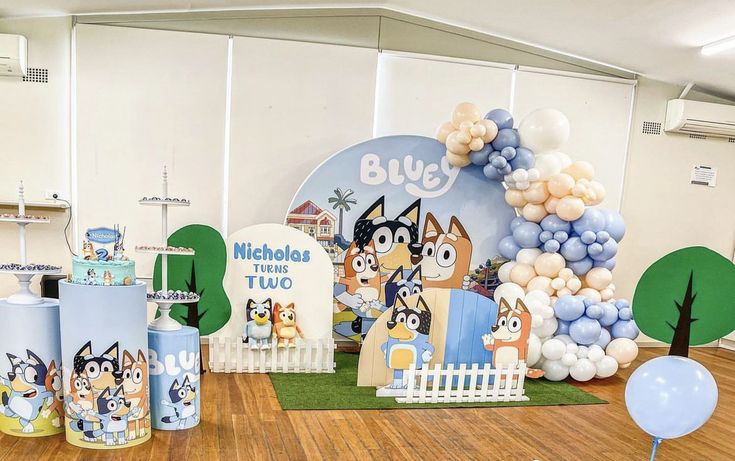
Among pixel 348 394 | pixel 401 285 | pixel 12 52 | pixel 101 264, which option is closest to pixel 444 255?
pixel 401 285

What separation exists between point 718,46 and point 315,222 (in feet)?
11.5

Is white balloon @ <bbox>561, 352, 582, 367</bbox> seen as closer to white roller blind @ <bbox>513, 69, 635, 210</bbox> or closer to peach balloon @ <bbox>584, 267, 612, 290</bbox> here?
peach balloon @ <bbox>584, 267, 612, 290</bbox>

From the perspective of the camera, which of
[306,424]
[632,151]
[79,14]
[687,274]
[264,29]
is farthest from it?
[632,151]

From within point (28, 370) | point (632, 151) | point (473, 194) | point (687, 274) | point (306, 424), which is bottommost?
point (306, 424)

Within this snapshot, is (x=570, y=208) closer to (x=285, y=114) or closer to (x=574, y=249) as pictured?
(x=574, y=249)

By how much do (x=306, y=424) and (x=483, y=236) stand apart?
2.38 metres

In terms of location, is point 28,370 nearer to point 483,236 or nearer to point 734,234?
point 483,236

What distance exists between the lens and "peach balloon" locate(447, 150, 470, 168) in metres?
4.46

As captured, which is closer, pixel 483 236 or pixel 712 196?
pixel 483 236

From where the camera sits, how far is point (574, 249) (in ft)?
13.5

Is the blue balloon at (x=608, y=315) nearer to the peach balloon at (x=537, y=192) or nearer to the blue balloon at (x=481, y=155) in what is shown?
the peach balloon at (x=537, y=192)

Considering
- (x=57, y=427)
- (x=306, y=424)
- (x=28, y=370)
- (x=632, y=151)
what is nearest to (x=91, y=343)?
(x=28, y=370)

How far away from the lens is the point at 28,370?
2.60 m

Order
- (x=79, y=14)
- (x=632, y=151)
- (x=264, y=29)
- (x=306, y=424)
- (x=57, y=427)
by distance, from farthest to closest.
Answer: (x=632, y=151) → (x=264, y=29) → (x=79, y=14) → (x=306, y=424) → (x=57, y=427)
